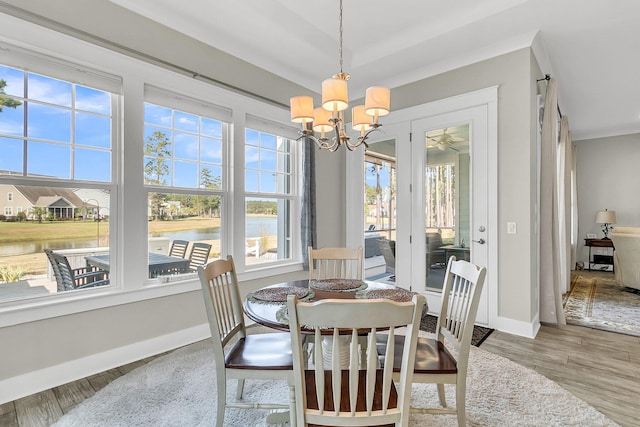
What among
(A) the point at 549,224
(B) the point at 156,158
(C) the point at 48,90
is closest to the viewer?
(C) the point at 48,90

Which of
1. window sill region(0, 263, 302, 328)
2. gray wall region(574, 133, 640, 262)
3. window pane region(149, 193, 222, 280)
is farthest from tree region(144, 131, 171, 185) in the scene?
gray wall region(574, 133, 640, 262)

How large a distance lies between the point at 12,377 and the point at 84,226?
1029 millimetres

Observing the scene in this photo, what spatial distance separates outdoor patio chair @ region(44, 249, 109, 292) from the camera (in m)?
A: 2.33

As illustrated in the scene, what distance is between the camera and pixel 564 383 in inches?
88.1

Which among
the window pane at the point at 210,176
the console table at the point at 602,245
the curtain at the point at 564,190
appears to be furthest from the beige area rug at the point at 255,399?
the console table at the point at 602,245

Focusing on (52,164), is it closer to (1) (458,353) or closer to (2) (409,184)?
(1) (458,353)

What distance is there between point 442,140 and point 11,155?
3.74 metres

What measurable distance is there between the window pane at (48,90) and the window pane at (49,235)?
616 mm

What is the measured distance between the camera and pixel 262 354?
5.68 feet

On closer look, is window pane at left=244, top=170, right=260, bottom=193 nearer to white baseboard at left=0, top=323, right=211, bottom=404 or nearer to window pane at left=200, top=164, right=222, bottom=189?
window pane at left=200, top=164, right=222, bottom=189

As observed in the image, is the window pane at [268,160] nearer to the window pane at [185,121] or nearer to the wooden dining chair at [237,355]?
the window pane at [185,121]

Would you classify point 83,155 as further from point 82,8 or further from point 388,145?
point 388,145

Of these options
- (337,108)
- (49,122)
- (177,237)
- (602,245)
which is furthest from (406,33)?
(602,245)

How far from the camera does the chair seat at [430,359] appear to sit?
156cm
